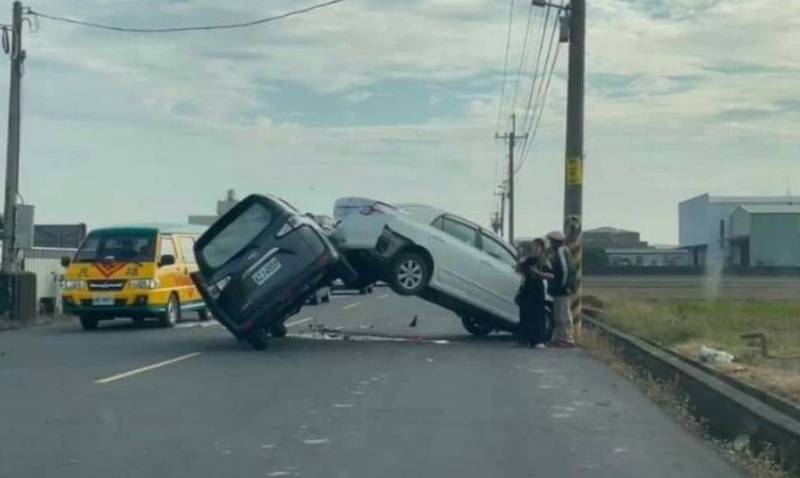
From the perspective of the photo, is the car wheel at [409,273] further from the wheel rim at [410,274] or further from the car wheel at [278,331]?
the car wheel at [278,331]

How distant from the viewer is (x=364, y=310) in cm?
3741

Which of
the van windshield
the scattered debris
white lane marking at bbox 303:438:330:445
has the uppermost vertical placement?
the van windshield

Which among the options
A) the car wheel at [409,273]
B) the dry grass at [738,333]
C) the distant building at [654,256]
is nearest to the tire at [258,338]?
the car wheel at [409,273]

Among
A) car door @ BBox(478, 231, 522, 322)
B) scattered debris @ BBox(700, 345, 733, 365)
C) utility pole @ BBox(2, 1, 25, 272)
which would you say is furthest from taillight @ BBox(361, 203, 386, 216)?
utility pole @ BBox(2, 1, 25, 272)

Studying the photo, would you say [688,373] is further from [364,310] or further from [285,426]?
[364,310]

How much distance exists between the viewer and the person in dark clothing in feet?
71.2

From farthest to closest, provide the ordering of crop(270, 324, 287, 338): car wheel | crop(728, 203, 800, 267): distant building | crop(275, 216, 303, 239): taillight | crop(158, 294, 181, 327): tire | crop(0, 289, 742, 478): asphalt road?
crop(728, 203, 800, 267): distant building, crop(158, 294, 181, 327): tire, crop(270, 324, 287, 338): car wheel, crop(275, 216, 303, 239): taillight, crop(0, 289, 742, 478): asphalt road

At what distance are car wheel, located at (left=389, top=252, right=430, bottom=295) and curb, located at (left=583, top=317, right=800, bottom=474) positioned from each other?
5.53 m

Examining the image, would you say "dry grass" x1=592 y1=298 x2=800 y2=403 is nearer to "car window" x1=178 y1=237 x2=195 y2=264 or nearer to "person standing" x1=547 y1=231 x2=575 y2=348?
"person standing" x1=547 y1=231 x2=575 y2=348

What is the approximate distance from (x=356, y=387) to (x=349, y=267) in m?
6.37

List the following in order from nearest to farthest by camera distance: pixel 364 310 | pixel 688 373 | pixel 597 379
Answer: pixel 688 373 < pixel 597 379 < pixel 364 310

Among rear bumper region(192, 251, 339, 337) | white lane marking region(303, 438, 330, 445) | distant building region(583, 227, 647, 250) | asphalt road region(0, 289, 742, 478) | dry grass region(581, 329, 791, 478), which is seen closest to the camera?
dry grass region(581, 329, 791, 478)

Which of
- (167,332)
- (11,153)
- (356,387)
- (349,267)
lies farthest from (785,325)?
(11,153)

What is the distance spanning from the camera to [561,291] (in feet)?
72.1
